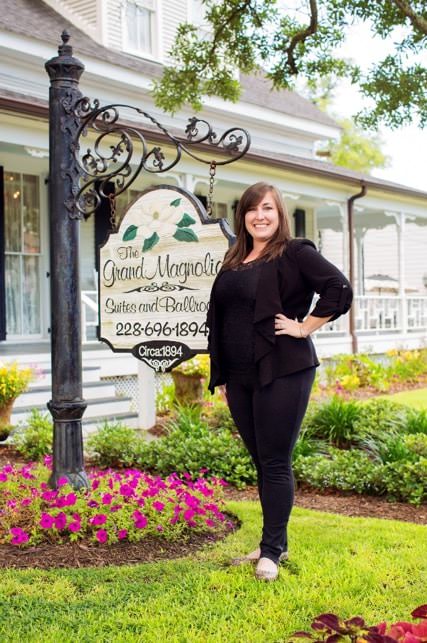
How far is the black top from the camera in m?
4.04

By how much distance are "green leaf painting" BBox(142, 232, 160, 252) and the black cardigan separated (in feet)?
4.26

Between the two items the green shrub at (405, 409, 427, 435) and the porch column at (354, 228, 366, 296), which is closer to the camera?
the green shrub at (405, 409, 427, 435)

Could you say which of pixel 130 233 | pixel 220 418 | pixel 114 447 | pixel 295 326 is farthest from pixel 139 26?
pixel 295 326

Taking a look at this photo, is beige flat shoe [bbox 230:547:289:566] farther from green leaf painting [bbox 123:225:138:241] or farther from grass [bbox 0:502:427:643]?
green leaf painting [bbox 123:225:138:241]

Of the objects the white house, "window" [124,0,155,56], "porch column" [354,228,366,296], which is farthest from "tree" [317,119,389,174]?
"window" [124,0,155,56]

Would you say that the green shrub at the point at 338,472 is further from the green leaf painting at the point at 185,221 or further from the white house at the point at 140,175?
the white house at the point at 140,175

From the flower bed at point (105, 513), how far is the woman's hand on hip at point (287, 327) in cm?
145

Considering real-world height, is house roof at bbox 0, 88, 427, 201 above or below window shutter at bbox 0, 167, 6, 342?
above

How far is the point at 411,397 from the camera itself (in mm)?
12336

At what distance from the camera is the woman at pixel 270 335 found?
3.96 metres

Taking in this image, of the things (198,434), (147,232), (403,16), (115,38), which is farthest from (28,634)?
(115,38)

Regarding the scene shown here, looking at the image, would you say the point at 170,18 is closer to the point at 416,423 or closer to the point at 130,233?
the point at 416,423

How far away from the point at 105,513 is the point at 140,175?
10.4 meters

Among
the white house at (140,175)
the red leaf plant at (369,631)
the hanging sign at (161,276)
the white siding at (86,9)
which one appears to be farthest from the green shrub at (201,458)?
the white siding at (86,9)
